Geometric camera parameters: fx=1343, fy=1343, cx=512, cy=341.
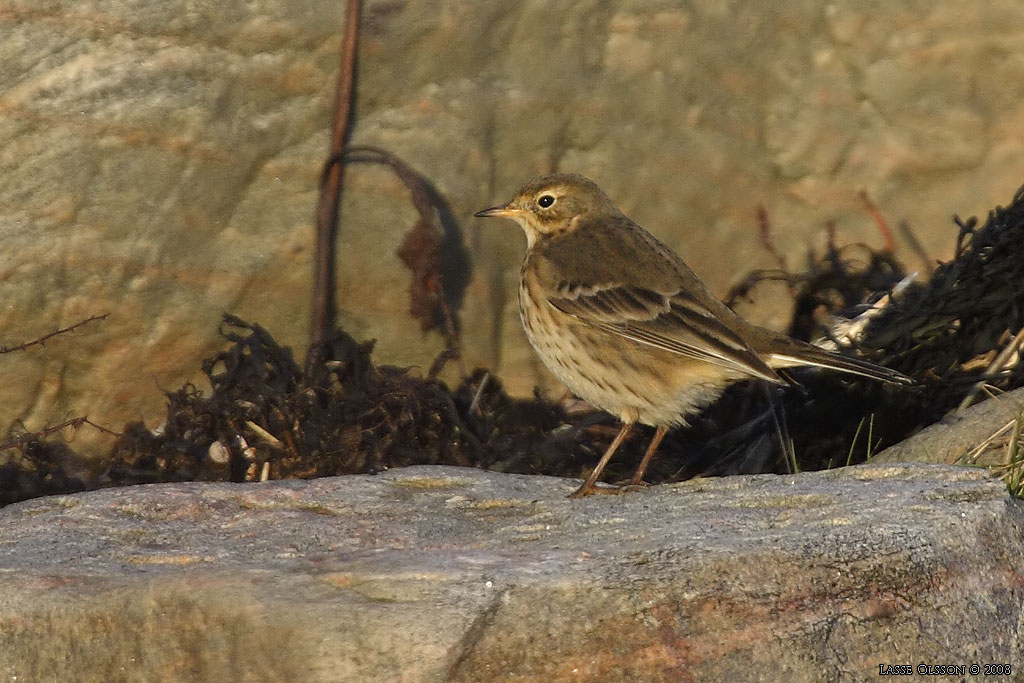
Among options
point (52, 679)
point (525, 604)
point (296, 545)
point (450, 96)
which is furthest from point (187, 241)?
point (525, 604)

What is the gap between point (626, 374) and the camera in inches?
224

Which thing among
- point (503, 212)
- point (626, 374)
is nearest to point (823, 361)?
point (626, 374)

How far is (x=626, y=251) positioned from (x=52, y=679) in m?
3.21

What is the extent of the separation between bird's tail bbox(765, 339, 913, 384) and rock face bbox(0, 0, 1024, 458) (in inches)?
71.0

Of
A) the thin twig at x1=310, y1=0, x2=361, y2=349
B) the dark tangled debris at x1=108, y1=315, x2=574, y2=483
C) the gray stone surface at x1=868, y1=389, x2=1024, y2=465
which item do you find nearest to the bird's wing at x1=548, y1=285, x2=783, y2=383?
the gray stone surface at x1=868, y1=389, x2=1024, y2=465

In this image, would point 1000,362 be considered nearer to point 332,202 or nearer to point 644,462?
point 644,462

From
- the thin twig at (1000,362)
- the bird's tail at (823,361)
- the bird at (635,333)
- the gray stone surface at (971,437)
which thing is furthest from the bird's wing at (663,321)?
the thin twig at (1000,362)

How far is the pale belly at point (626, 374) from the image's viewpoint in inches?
224

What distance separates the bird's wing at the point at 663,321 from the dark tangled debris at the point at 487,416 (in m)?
1.01

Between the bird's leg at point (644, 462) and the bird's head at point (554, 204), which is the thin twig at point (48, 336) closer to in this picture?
the bird's head at point (554, 204)

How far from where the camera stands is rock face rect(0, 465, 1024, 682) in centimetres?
355

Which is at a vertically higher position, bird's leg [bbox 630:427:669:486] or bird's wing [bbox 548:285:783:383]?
bird's wing [bbox 548:285:783:383]

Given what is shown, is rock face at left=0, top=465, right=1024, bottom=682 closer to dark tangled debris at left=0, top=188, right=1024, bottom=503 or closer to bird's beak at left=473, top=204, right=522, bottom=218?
dark tangled debris at left=0, top=188, right=1024, bottom=503

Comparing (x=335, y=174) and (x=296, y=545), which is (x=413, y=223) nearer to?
(x=335, y=174)
